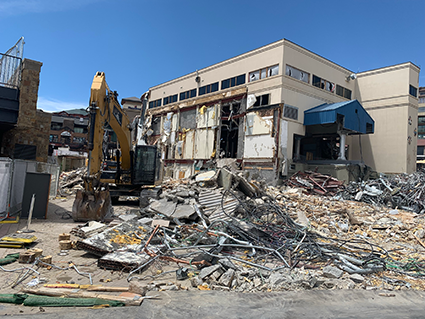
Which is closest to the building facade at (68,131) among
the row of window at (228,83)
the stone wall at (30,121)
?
the row of window at (228,83)

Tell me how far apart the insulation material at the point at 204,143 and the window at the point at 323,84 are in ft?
31.9

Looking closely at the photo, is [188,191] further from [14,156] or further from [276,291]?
Answer: [14,156]

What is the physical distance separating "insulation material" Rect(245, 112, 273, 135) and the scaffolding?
15.8 metres

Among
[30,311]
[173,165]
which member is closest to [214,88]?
[173,165]

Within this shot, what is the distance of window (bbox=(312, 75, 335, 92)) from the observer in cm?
2467

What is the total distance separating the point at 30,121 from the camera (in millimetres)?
13516

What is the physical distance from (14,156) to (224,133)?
17426 millimetres

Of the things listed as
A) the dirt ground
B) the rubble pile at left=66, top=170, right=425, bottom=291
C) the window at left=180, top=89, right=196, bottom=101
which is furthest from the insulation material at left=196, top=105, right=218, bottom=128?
the dirt ground

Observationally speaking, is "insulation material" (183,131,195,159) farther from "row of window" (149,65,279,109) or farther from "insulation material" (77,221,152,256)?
"insulation material" (77,221,152,256)

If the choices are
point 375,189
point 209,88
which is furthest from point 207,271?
point 209,88

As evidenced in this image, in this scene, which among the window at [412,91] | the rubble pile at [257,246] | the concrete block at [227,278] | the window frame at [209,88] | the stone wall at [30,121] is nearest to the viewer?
the concrete block at [227,278]

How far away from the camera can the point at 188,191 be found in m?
12.0

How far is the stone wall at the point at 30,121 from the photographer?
13.3 metres

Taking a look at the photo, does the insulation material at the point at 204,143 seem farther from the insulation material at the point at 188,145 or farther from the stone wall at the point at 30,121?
the stone wall at the point at 30,121
